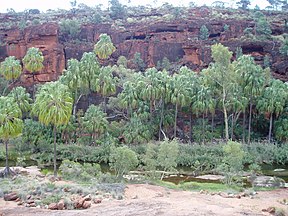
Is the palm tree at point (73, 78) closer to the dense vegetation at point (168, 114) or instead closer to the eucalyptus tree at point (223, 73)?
the dense vegetation at point (168, 114)

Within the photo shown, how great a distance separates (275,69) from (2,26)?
4621cm

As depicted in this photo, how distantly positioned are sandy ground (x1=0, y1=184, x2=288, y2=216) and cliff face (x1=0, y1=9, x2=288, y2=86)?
1551 inches

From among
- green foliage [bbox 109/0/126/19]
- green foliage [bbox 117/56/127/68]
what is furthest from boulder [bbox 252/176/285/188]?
green foliage [bbox 109/0/126/19]

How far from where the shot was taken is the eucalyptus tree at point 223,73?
160 feet

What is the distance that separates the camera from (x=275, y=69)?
6356 centimetres

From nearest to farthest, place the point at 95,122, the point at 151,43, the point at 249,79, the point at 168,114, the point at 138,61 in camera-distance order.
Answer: the point at 95,122, the point at 249,79, the point at 168,114, the point at 138,61, the point at 151,43

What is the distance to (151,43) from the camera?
230 feet

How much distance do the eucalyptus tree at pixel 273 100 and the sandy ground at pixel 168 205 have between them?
2123 cm

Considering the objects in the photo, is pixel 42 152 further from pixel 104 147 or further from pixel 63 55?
pixel 63 55

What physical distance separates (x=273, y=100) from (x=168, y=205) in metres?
30.8

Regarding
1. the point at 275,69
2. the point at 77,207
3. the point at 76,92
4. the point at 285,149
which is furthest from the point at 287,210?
the point at 275,69

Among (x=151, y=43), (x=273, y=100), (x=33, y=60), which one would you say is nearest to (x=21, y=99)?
(x=33, y=60)

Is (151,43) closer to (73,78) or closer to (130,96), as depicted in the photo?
(130,96)

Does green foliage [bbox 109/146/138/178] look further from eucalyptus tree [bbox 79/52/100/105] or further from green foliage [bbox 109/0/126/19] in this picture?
green foliage [bbox 109/0/126/19]
